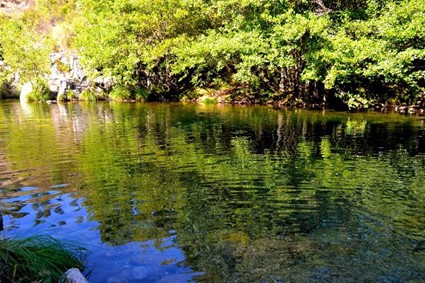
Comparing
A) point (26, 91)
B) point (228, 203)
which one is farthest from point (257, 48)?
point (26, 91)

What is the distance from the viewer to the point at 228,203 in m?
9.19

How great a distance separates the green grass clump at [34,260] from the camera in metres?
4.90

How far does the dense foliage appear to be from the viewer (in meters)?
25.3

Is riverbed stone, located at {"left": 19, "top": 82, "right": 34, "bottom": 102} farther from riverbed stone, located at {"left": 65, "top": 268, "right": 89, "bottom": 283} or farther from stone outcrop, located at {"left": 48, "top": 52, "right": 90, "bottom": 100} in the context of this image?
riverbed stone, located at {"left": 65, "top": 268, "right": 89, "bottom": 283}

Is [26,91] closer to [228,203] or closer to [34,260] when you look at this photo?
[228,203]

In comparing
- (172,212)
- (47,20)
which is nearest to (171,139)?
(172,212)

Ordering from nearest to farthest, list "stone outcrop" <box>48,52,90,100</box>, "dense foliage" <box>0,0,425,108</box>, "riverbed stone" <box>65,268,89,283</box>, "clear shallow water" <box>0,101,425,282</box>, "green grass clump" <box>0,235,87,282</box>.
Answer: "riverbed stone" <box>65,268,89,283</box> < "green grass clump" <box>0,235,87,282</box> < "clear shallow water" <box>0,101,425,282</box> < "dense foliage" <box>0,0,425,108</box> < "stone outcrop" <box>48,52,90,100</box>

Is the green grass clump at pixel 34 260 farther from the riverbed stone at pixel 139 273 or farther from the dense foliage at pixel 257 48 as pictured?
the dense foliage at pixel 257 48

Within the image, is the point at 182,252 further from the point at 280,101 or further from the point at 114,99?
the point at 114,99

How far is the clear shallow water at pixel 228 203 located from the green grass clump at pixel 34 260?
553 mm

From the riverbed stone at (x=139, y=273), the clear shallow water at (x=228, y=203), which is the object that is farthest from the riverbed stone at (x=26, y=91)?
the riverbed stone at (x=139, y=273)

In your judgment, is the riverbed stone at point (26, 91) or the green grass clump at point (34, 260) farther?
the riverbed stone at point (26, 91)

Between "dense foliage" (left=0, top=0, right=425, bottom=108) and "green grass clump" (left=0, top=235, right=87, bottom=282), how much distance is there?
23561 millimetres

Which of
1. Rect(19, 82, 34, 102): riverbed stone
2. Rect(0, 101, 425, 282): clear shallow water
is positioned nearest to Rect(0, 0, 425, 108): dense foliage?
Rect(19, 82, 34, 102): riverbed stone
